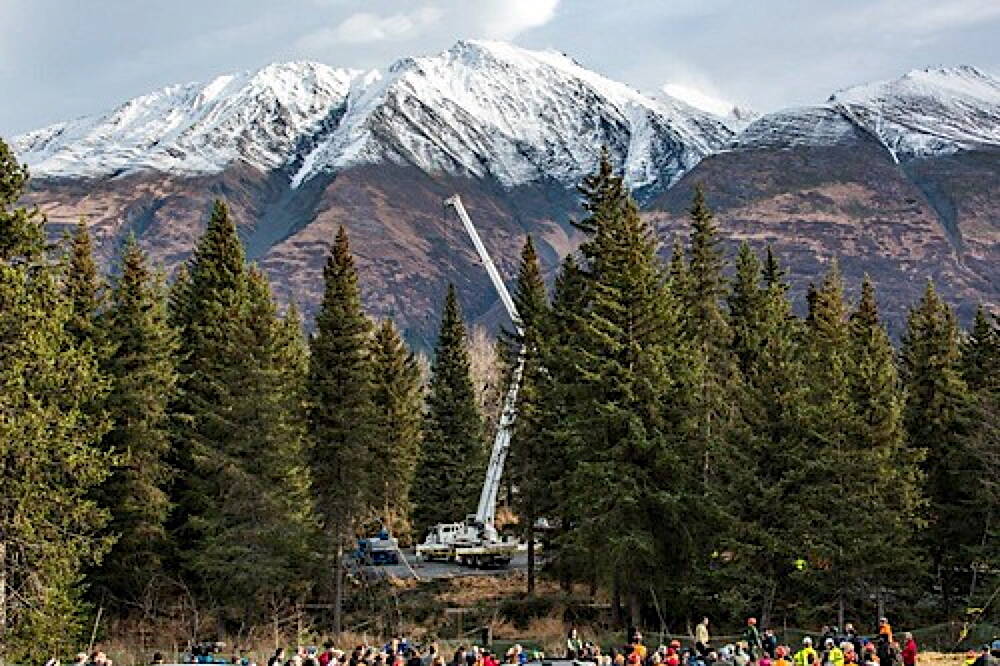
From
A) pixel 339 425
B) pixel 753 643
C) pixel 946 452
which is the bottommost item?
pixel 753 643

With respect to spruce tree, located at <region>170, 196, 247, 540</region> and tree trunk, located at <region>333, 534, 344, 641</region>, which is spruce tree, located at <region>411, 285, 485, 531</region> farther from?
spruce tree, located at <region>170, 196, 247, 540</region>

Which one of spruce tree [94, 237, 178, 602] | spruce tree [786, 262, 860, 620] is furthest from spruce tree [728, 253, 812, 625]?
spruce tree [94, 237, 178, 602]

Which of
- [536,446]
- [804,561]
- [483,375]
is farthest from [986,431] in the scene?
[483,375]

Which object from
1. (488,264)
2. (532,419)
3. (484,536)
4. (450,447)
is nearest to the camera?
(532,419)

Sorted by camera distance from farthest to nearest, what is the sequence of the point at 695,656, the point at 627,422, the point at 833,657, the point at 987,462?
the point at 987,462 → the point at 627,422 → the point at 695,656 → the point at 833,657

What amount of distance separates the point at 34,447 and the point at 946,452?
28.8 meters

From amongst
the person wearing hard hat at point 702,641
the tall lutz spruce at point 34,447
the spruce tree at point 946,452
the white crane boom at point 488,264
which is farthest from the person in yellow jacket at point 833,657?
the white crane boom at point 488,264

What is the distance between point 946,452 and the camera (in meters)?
35.9

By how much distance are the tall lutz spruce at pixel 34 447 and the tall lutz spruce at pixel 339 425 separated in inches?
467

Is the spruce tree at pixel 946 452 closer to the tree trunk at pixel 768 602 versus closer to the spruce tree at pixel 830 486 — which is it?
the spruce tree at pixel 830 486

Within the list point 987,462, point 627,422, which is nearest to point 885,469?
point 987,462

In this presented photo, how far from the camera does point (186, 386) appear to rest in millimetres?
36375

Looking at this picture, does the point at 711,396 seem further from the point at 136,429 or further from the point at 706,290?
the point at 136,429

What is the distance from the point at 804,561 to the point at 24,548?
65.0 ft
